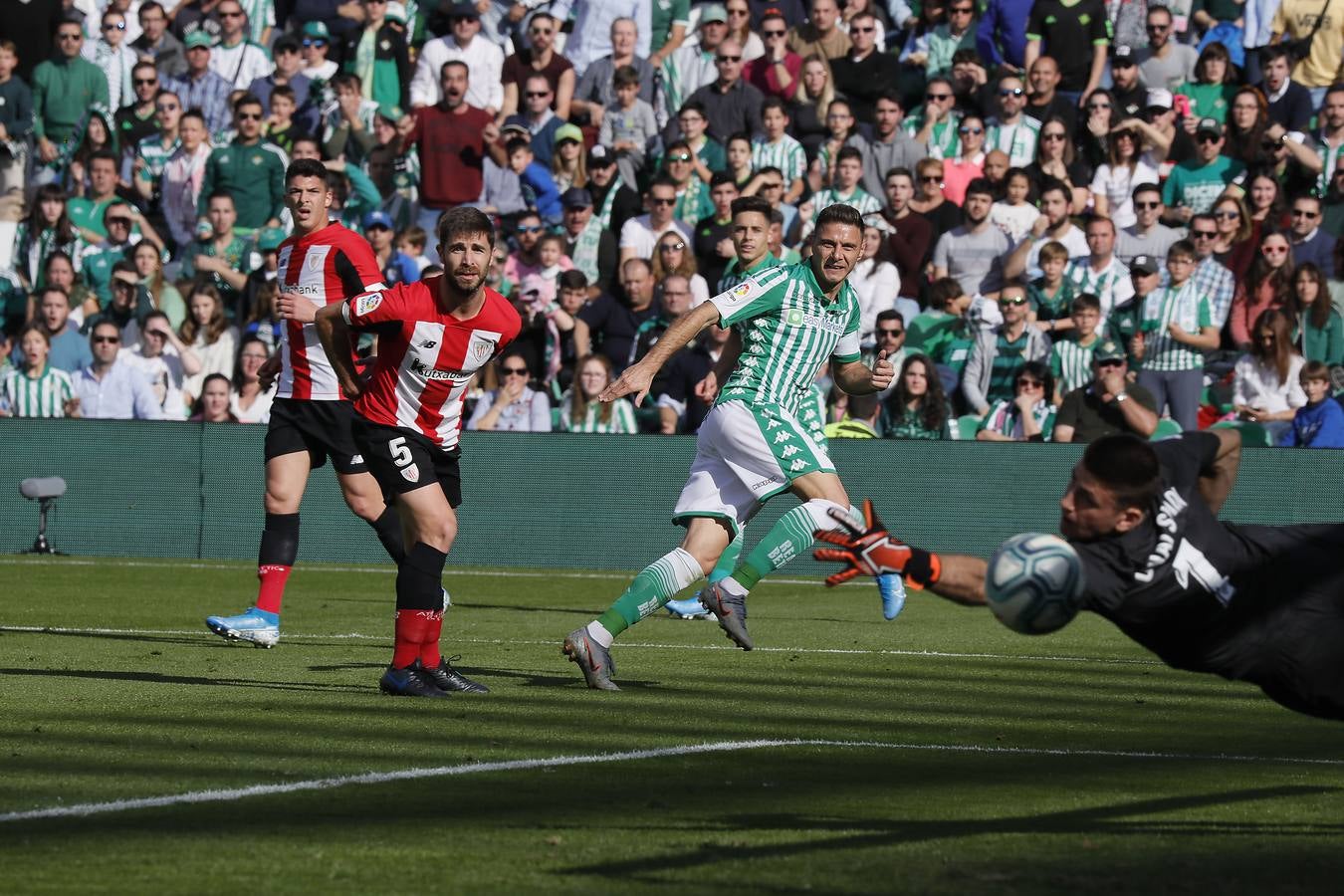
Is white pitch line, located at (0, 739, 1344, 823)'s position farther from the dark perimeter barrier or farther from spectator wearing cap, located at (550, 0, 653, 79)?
spectator wearing cap, located at (550, 0, 653, 79)

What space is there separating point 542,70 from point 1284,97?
25.0ft

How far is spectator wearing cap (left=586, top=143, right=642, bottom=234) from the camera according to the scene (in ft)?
71.1

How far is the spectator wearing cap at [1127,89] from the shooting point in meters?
21.3

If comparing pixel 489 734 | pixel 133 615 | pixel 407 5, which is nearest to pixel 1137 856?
pixel 489 734

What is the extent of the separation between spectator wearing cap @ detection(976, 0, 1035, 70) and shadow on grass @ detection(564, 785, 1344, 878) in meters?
16.5

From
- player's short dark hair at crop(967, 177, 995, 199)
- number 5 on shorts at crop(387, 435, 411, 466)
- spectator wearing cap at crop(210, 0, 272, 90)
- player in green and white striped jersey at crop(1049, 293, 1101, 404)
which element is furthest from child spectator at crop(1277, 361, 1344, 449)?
spectator wearing cap at crop(210, 0, 272, 90)

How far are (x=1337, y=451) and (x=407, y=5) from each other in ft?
40.8

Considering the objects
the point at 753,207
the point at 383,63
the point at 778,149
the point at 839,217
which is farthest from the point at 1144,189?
the point at 839,217

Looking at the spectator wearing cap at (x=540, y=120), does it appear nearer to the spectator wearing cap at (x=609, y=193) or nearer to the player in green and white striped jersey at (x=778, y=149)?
the spectator wearing cap at (x=609, y=193)

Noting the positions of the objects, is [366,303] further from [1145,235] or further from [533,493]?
[1145,235]

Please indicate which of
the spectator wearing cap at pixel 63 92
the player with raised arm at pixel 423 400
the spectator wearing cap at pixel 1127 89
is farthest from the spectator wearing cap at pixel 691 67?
the player with raised arm at pixel 423 400

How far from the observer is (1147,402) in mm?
18156

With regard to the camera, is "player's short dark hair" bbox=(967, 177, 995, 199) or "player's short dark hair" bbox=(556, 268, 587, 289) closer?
"player's short dark hair" bbox=(967, 177, 995, 199)

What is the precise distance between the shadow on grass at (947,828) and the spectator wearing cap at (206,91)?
62.8 feet
